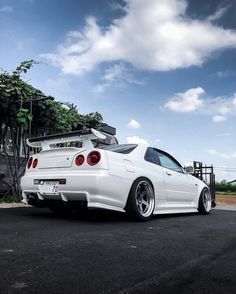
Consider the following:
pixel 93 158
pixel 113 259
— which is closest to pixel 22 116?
pixel 93 158

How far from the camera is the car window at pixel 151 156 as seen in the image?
6134 mm

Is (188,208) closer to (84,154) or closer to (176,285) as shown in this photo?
(84,154)

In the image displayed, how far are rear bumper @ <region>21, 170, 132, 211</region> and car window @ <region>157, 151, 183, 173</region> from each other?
1.34 m

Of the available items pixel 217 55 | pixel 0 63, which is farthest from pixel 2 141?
pixel 217 55

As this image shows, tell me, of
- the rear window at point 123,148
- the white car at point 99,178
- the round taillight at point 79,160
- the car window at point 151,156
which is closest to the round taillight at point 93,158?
the white car at point 99,178

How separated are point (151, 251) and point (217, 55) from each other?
379 inches

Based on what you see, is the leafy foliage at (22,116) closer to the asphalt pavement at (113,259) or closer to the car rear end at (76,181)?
the car rear end at (76,181)

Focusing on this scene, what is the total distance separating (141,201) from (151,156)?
88 cm

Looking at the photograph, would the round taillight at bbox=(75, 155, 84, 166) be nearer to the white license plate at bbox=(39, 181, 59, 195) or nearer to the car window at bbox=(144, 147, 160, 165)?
the white license plate at bbox=(39, 181, 59, 195)

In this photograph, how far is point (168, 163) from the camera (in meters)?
6.79

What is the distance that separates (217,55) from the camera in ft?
38.2

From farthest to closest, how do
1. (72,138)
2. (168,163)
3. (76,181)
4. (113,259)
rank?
(168,163), (72,138), (76,181), (113,259)

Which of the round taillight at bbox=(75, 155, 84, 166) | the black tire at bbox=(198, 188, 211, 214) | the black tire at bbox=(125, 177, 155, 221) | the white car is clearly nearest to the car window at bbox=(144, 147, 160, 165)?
the white car

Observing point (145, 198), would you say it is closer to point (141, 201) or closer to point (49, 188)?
point (141, 201)
